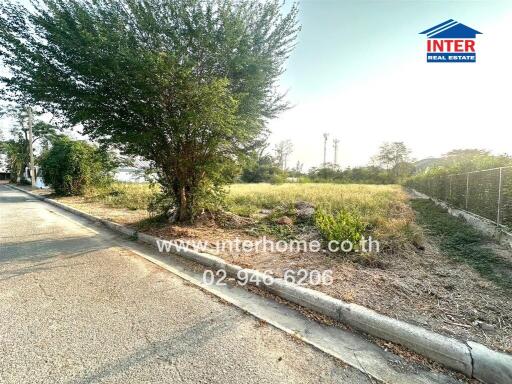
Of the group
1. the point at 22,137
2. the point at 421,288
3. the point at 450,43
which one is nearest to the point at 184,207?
the point at 421,288

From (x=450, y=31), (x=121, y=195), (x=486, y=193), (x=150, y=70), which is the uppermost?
(x=450, y=31)

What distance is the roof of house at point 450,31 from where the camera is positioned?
6457mm

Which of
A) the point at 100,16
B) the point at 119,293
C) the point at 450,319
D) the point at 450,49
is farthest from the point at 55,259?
the point at 450,49

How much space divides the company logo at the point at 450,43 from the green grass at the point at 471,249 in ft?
13.8

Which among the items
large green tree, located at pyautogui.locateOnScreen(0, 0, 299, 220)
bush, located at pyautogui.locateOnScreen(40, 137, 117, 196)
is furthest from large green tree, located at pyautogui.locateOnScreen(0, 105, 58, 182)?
large green tree, located at pyautogui.locateOnScreen(0, 0, 299, 220)

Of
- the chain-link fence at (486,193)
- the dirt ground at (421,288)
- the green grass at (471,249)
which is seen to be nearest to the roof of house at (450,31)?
the chain-link fence at (486,193)

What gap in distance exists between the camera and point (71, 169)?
1504 centimetres

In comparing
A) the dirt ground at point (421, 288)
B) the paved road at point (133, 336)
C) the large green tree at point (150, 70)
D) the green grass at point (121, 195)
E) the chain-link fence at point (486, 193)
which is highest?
the large green tree at point (150, 70)

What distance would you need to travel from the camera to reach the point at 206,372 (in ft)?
6.14

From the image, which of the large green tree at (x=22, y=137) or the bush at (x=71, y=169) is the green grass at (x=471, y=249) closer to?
the bush at (x=71, y=169)

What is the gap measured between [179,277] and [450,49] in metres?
8.25

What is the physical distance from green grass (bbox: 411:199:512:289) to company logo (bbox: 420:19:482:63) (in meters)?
4.21

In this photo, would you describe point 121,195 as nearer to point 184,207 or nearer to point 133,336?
point 184,207

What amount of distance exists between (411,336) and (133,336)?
2.36m
